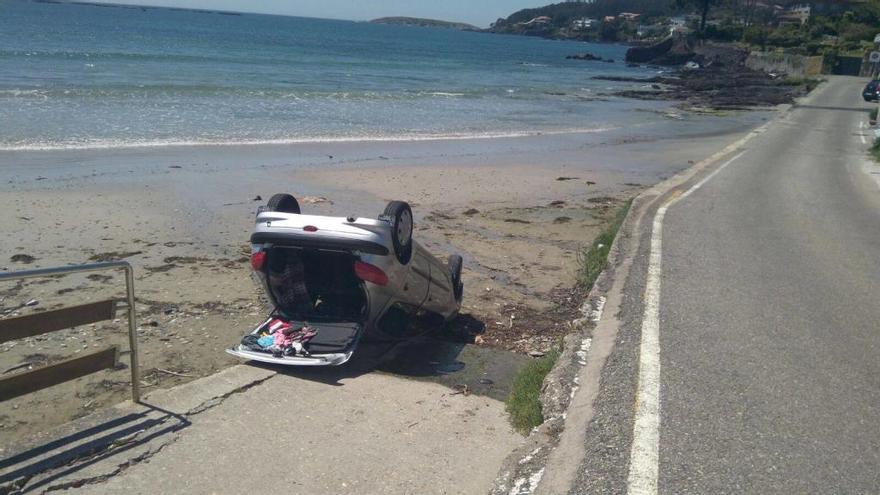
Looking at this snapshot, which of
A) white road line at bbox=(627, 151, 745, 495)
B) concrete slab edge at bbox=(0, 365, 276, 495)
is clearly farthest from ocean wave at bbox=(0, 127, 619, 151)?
white road line at bbox=(627, 151, 745, 495)

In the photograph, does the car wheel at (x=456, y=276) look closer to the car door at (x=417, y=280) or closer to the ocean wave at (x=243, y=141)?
the car door at (x=417, y=280)

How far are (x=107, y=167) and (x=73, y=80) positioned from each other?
19602 millimetres

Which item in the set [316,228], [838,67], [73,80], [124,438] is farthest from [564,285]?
[838,67]

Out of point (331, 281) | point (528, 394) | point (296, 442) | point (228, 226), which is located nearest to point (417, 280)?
point (331, 281)

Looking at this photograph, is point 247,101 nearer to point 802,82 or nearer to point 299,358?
point 299,358

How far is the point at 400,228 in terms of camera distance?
677 centimetres

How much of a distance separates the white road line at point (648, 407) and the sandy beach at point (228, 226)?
3.72 feet

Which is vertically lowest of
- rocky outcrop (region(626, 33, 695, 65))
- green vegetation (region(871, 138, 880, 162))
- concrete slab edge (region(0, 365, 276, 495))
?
concrete slab edge (region(0, 365, 276, 495))

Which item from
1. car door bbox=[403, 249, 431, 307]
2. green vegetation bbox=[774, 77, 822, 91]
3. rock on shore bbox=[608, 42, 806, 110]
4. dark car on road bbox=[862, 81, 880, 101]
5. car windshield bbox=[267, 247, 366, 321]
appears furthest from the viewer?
green vegetation bbox=[774, 77, 822, 91]

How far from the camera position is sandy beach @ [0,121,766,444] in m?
7.18

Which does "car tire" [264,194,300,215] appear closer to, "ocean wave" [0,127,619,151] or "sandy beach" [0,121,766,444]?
"sandy beach" [0,121,766,444]

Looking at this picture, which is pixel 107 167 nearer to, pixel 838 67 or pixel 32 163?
pixel 32 163

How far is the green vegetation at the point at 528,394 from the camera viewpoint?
557 cm

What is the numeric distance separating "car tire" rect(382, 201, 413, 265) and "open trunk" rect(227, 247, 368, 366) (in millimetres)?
397
